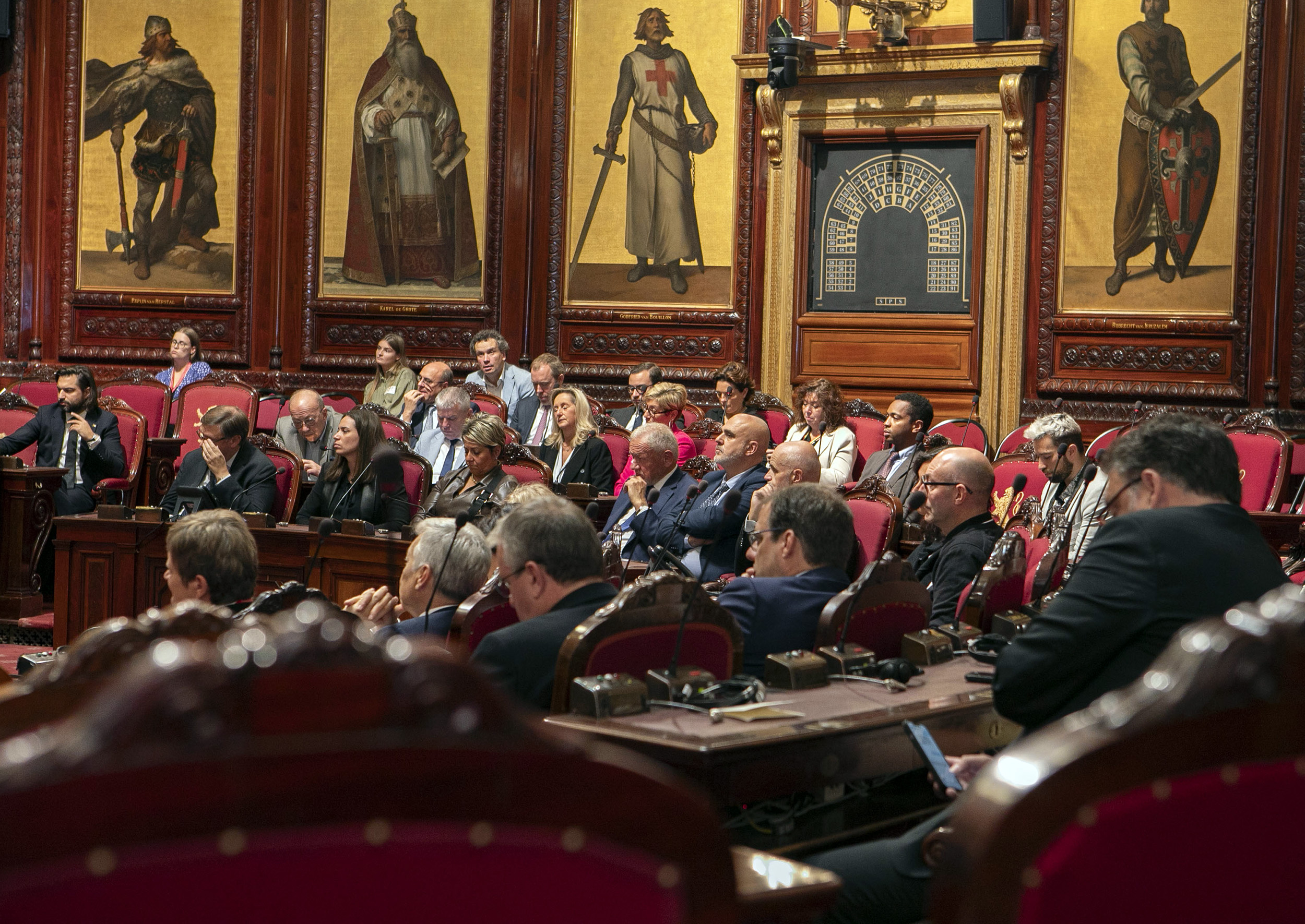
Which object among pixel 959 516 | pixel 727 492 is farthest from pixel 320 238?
pixel 959 516

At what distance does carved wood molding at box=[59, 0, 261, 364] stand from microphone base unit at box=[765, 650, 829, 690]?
889 cm

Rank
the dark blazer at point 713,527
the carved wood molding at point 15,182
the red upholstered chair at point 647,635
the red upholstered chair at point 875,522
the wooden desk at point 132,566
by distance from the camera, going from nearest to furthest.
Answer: the red upholstered chair at point 647,635
the dark blazer at point 713,527
the red upholstered chair at point 875,522
the wooden desk at point 132,566
the carved wood molding at point 15,182

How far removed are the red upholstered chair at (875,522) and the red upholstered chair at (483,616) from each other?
7.51ft

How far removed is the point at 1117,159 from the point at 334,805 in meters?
8.76

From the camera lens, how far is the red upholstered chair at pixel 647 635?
8.72 feet

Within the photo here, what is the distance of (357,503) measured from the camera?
6.50 metres

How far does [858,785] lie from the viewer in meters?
3.11

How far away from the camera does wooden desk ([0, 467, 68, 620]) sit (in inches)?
280

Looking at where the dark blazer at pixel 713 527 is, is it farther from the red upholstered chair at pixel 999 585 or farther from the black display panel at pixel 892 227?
→ the black display panel at pixel 892 227

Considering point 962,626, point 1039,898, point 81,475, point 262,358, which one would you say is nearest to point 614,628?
point 962,626

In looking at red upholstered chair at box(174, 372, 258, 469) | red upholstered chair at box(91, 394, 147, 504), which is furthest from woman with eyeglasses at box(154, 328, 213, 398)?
red upholstered chair at box(91, 394, 147, 504)

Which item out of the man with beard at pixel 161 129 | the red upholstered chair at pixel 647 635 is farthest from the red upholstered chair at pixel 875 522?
the man with beard at pixel 161 129

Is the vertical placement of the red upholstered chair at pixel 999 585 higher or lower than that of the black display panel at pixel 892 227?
lower

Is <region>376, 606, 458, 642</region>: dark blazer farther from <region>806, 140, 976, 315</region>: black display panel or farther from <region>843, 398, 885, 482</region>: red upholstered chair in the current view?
<region>806, 140, 976, 315</region>: black display panel
